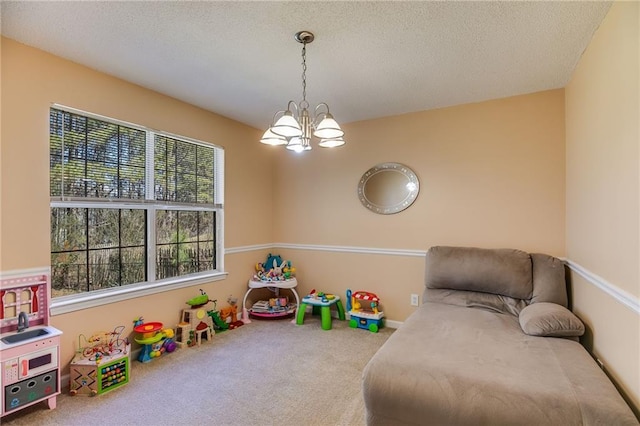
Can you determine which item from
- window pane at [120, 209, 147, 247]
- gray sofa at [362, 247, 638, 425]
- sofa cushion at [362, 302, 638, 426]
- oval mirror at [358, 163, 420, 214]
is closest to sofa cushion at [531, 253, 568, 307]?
gray sofa at [362, 247, 638, 425]

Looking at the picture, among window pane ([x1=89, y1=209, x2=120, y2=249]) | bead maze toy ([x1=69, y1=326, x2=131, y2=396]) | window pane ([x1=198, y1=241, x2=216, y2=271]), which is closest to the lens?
bead maze toy ([x1=69, y1=326, x2=131, y2=396])

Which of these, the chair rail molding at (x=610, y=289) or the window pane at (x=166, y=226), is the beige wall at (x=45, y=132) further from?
the chair rail molding at (x=610, y=289)

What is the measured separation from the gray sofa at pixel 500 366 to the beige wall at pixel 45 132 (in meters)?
2.32

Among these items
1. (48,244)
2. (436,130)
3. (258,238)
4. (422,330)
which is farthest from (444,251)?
(48,244)

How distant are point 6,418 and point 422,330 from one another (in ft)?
9.05

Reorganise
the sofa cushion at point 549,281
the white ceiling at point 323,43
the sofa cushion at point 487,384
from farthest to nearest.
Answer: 1. the sofa cushion at point 549,281
2. the white ceiling at point 323,43
3. the sofa cushion at point 487,384

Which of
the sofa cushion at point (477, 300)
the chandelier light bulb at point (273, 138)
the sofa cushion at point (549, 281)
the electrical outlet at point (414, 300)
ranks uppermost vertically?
the chandelier light bulb at point (273, 138)

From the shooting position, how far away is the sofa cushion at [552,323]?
2.15m

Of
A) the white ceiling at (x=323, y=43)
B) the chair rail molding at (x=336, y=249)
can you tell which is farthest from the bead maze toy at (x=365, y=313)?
the white ceiling at (x=323, y=43)

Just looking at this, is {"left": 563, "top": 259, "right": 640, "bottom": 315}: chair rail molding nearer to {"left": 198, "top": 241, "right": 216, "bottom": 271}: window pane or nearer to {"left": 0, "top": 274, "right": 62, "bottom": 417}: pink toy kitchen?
{"left": 0, "top": 274, "right": 62, "bottom": 417}: pink toy kitchen

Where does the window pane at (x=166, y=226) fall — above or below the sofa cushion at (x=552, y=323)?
above

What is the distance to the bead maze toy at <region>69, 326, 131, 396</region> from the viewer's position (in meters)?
2.33

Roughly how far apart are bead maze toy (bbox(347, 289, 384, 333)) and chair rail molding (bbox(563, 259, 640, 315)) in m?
1.91

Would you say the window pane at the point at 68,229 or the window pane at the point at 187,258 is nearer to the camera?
the window pane at the point at 68,229
